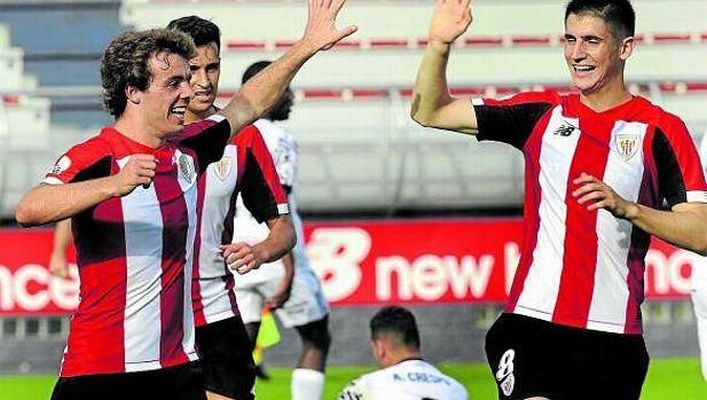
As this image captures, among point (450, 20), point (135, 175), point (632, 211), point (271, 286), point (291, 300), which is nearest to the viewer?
point (135, 175)

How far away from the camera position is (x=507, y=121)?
5809 mm

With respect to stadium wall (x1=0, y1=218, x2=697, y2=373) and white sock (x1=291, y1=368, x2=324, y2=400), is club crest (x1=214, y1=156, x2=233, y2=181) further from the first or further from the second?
stadium wall (x1=0, y1=218, x2=697, y2=373)

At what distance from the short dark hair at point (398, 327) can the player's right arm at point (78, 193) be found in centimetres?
274

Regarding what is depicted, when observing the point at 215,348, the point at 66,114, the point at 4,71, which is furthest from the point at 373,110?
the point at 215,348

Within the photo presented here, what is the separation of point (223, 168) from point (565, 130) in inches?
62.9

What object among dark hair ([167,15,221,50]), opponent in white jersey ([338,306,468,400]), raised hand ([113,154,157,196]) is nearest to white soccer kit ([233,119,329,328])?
opponent in white jersey ([338,306,468,400])

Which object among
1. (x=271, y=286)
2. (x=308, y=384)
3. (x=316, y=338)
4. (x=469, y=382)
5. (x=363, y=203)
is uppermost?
(x=271, y=286)

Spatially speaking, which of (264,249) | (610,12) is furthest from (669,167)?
A: (264,249)

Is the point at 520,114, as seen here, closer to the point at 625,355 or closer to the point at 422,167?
the point at 625,355

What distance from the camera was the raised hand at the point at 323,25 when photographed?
584 centimetres

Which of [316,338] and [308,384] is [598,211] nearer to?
[308,384]

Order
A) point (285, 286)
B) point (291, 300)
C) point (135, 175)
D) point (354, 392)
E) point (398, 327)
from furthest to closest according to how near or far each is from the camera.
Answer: point (291, 300), point (285, 286), point (398, 327), point (354, 392), point (135, 175)

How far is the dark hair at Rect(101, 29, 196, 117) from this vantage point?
16.7 feet

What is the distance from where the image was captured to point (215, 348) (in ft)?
22.4
